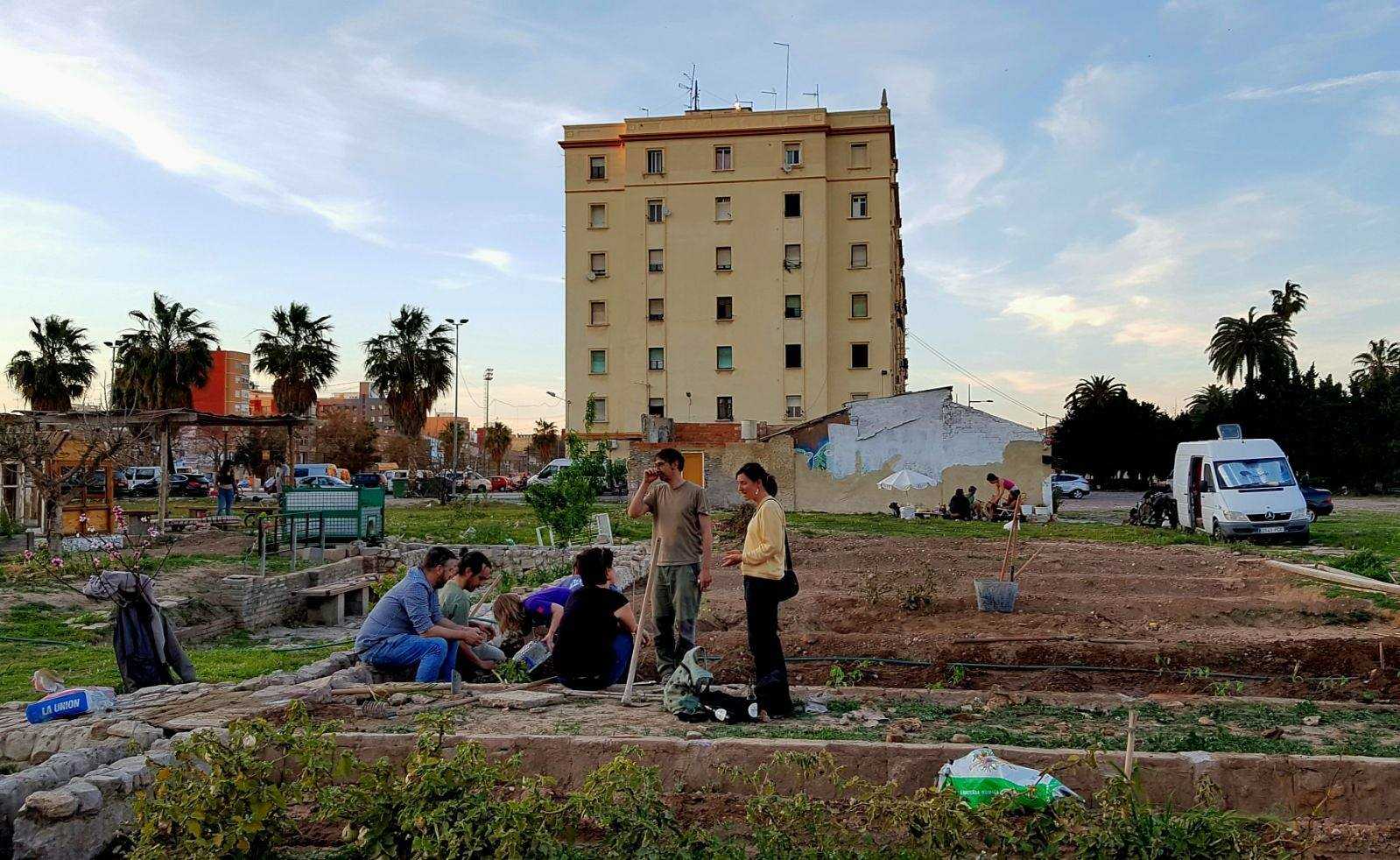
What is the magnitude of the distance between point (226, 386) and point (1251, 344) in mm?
74098

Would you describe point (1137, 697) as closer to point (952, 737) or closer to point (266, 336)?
point (952, 737)

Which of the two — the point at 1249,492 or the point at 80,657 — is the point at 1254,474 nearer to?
the point at 1249,492

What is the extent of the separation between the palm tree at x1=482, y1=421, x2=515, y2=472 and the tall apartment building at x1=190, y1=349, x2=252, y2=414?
16939 mm

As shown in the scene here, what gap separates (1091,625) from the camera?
10.2 metres

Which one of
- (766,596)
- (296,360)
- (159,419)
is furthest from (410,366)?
(766,596)

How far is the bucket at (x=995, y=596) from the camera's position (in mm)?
11070

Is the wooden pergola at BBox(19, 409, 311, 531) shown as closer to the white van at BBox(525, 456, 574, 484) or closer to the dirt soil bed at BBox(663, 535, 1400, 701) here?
the white van at BBox(525, 456, 574, 484)

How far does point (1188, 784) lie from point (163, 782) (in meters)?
4.81

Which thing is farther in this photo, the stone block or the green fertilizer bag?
the green fertilizer bag

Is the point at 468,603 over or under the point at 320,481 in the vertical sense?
under

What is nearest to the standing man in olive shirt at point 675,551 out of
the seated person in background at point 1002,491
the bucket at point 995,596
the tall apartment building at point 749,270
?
the bucket at point 995,596

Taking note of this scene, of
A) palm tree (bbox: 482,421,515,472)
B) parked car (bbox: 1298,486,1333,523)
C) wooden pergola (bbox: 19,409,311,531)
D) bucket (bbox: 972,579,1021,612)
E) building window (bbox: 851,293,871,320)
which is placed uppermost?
building window (bbox: 851,293,871,320)

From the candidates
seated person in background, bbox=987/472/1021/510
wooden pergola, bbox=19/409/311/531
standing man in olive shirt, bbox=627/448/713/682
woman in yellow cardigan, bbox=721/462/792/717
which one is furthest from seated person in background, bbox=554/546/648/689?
wooden pergola, bbox=19/409/311/531

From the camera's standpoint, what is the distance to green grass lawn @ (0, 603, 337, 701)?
8773mm
